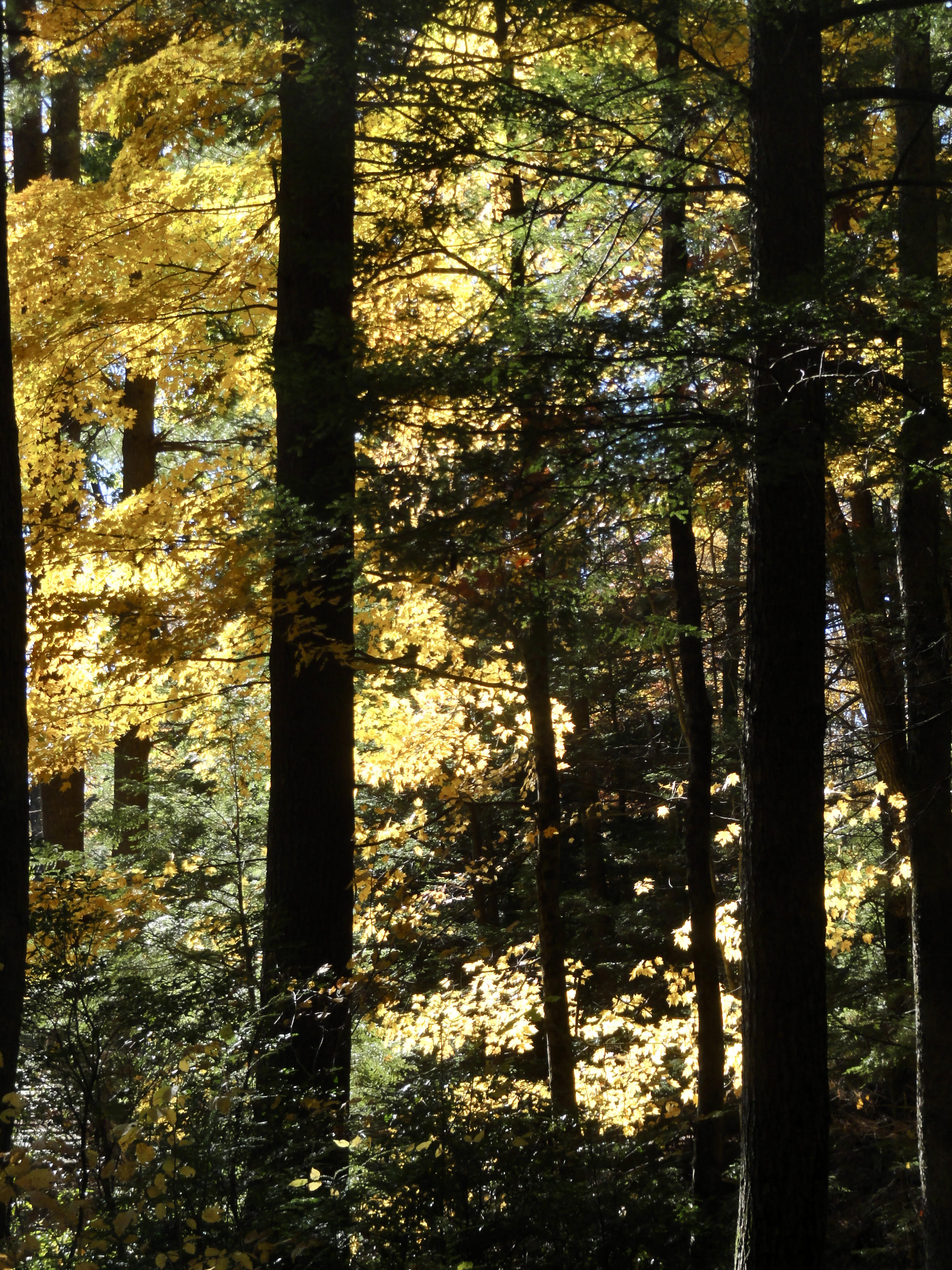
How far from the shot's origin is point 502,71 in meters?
6.08

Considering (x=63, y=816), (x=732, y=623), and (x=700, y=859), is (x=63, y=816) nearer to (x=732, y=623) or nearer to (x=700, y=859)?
(x=700, y=859)

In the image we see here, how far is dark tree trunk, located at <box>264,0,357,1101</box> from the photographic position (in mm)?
4996

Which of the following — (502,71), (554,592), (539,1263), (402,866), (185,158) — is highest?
(185,158)

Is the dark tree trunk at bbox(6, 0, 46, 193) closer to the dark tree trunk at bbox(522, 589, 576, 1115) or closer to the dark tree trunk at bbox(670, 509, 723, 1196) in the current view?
the dark tree trunk at bbox(522, 589, 576, 1115)

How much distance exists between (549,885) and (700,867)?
1080 millimetres

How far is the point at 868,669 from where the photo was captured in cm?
880

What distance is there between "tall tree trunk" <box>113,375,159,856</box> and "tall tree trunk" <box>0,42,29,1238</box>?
5453 mm

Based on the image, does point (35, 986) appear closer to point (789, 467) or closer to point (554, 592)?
point (554, 592)

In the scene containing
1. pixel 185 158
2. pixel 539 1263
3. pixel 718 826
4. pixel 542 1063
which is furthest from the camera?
pixel 718 826

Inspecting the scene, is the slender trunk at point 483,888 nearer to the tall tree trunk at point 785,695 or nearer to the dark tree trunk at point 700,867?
the dark tree trunk at point 700,867

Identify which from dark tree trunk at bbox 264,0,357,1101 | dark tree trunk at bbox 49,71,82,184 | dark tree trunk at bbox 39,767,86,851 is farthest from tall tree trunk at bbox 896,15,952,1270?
dark tree trunk at bbox 49,71,82,184

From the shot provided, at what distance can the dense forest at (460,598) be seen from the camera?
402cm

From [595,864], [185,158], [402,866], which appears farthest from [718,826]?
[185,158]

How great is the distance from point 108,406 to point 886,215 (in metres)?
6.49
